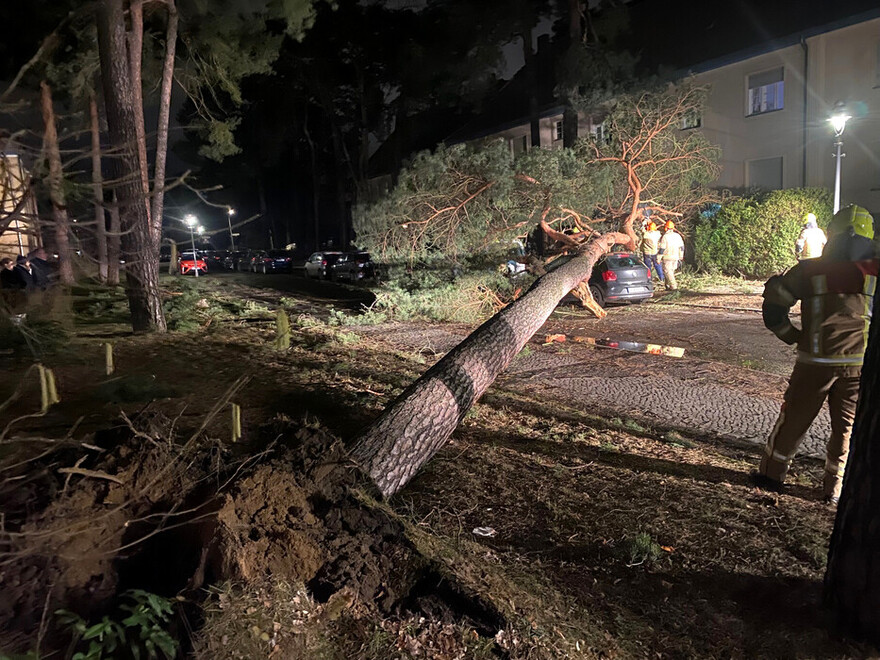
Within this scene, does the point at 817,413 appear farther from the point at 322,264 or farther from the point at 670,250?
the point at 322,264

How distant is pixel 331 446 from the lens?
3391 mm

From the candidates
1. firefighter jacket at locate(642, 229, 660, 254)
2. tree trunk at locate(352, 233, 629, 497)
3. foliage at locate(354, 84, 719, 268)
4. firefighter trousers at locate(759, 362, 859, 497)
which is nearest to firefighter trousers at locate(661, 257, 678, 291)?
firefighter jacket at locate(642, 229, 660, 254)

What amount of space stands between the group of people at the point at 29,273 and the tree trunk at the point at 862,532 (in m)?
3.47

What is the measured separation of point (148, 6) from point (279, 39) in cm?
385

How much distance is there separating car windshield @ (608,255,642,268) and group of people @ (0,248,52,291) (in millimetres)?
10589

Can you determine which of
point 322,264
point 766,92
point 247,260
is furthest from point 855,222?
point 247,260

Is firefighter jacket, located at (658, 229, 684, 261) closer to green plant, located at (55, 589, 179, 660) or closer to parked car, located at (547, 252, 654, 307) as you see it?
parked car, located at (547, 252, 654, 307)

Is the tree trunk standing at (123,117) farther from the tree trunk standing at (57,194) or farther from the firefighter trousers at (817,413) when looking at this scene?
the firefighter trousers at (817,413)

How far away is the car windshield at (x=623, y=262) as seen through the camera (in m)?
13.2

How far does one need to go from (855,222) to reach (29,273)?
774 cm

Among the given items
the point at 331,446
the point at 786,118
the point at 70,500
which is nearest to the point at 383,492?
the point at 331,446

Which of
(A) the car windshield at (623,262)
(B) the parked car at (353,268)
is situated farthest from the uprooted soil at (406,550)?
(B) the parked car at (353,268)

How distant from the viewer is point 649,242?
14.9m

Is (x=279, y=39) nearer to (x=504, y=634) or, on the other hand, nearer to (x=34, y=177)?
(x=34, y=177)
